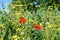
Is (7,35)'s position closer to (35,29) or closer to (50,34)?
(35,29)

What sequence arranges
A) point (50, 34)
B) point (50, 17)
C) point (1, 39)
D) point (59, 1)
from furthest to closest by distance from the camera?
point (59, 1), point (50, 17), point (50, 34), point (1, 39)

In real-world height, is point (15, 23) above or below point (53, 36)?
above

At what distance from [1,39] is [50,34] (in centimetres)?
81

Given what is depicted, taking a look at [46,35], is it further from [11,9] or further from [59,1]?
[59,1]

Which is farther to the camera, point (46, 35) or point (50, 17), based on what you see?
point (50, 17)

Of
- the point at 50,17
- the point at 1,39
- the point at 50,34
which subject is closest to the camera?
the point at 1,39

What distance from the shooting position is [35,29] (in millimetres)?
3854

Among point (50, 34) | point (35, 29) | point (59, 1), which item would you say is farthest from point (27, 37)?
point (59, 1)

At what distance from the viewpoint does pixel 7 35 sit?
3850mm

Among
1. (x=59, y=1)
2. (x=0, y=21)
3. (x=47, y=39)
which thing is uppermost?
(x=0, y=21)

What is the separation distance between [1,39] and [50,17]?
112 centimetres

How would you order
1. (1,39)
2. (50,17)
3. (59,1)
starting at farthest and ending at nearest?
1. (59,1)
2. (50,17)
3. (1,39)

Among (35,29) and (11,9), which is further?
(11,9)

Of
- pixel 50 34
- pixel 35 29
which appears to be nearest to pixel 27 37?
pixel 35 29
